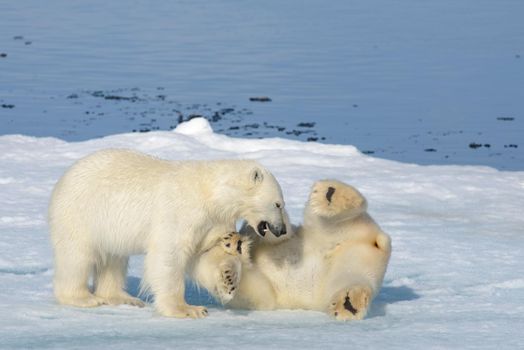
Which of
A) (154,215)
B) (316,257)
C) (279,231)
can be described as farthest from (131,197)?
(316,257)

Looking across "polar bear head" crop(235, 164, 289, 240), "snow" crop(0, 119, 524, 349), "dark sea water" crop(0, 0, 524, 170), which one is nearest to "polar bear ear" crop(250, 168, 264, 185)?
"polar bear head" crop(235, 164, 289, 240)

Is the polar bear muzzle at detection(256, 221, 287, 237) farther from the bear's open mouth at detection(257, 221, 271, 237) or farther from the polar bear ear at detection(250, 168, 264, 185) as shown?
the polar bear ear at detection(250, 168, 264, 185)

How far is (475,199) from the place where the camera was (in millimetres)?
7395

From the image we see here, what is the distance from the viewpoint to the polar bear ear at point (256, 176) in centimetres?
456

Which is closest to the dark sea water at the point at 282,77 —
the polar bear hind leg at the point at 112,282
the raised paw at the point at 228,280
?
the polar bear hind leg at the point at 112,282

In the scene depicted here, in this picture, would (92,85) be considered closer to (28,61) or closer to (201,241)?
(28,61)

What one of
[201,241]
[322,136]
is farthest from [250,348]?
[322,136]

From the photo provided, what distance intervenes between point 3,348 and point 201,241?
3.14 ft

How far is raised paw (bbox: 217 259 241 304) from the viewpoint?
4461 mm

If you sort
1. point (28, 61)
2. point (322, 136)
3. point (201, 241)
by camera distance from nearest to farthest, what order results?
point (201, 241) → point (322, 136) → point (28, 61)

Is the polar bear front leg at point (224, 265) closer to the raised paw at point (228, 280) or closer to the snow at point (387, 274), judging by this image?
the raised paw at point (228, 280)

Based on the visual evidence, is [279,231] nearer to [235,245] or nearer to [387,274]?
[235,245]

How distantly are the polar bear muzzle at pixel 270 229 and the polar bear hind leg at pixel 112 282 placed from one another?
0.61 m

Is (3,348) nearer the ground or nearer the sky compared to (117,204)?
nearer the ground
